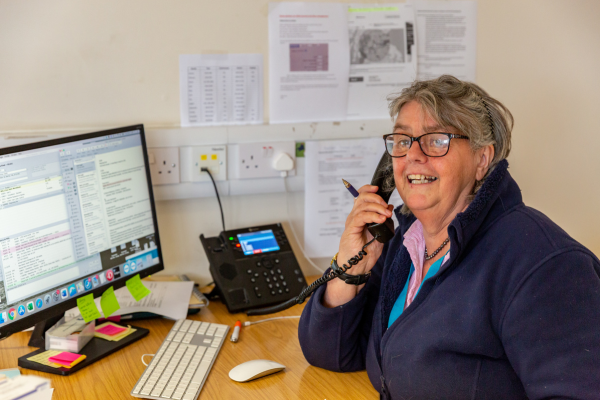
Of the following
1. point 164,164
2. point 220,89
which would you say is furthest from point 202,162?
point 220,89

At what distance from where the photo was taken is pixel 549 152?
2000mm

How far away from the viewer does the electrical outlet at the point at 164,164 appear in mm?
1623

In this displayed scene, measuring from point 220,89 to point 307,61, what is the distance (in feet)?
0.96

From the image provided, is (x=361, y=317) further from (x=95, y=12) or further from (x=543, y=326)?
(x=95, y=12)

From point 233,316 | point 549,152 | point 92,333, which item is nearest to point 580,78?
point 549,152

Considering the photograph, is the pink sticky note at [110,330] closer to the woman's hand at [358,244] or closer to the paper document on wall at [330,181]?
the woman's hand at [358,244]

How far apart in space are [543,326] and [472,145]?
0.40 m

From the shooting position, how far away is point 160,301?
1.55 meters

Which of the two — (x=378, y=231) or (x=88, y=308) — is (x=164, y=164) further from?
(x=378, y=231)

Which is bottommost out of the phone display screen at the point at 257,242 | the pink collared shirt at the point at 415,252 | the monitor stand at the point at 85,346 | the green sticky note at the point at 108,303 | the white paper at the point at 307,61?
the monitor stand at the point at 85,346

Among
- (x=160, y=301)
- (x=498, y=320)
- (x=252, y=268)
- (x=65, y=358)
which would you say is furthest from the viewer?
(x=252, y=268)

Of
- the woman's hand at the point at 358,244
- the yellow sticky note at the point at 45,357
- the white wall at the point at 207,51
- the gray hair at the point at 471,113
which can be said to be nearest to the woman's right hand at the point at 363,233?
the woman's hand at the point at 358,244

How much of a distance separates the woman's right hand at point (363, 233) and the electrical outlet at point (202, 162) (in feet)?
1.67

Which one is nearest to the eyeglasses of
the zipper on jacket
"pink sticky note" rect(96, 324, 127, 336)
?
the zipper on jacket
